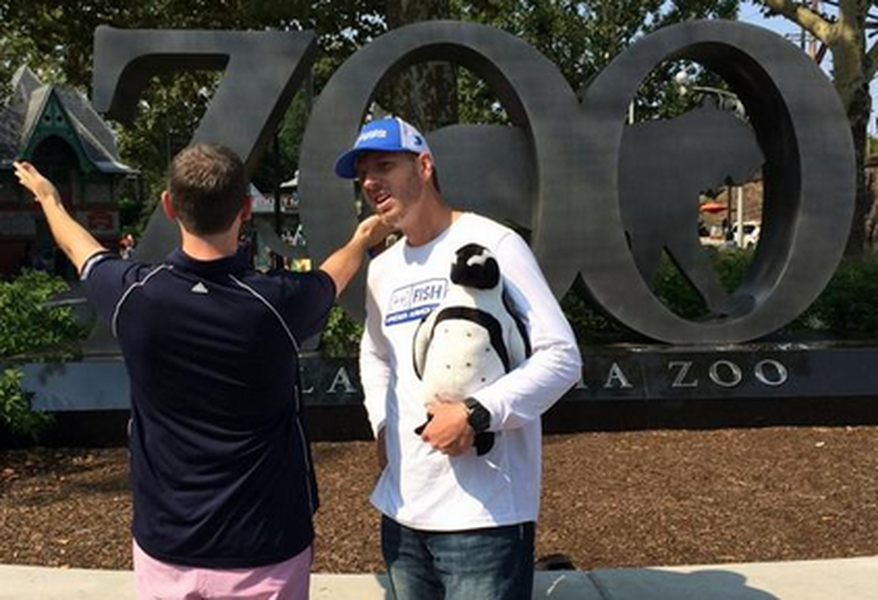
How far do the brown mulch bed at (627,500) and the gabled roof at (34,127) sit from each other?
89.6 feet

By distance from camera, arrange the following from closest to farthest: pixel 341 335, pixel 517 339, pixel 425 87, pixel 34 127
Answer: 1. pixel 517 339
2. pixel 341 335
3. pixel 425 87
4. pixel 34 127

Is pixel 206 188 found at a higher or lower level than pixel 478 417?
higher

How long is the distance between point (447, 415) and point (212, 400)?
21.1 inches

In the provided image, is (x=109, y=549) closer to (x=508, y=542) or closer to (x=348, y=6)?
(x=508, y=542)

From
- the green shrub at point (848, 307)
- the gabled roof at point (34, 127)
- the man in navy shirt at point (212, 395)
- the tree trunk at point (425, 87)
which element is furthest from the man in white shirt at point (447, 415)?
the gabled roof at point (34, 127)

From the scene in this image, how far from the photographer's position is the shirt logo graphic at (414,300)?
7.97 feet

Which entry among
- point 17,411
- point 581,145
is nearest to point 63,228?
point 17,411

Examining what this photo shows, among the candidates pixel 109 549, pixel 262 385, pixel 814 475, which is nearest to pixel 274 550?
pixel 262 385

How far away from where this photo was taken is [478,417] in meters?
2.27

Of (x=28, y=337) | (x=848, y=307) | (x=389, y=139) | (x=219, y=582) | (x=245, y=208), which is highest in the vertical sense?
(x=389, y=139)

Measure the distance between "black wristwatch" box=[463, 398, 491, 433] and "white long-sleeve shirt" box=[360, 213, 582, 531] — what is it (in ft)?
0.05

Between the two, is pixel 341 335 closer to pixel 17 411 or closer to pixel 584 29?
pixel 17 411

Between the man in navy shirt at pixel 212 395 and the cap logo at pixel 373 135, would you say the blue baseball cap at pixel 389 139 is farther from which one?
the man in navy shirt at pixel 212 395

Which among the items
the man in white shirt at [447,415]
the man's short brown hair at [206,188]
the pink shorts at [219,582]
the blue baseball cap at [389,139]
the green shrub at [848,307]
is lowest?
the green shrub at [848,307]
